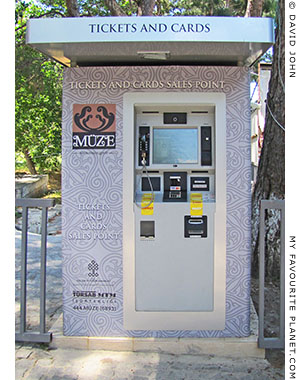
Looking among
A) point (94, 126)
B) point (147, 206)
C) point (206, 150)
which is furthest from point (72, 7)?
point (147, 206)

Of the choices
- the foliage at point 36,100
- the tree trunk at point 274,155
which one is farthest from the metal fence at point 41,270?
the foliage at point 36,100

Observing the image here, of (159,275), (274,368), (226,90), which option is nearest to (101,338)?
(159,275)

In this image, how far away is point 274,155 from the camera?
15.7ft

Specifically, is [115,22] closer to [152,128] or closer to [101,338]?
[152,128]

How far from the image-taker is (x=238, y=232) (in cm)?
316

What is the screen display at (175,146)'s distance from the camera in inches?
125

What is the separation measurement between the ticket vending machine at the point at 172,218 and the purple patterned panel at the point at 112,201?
74mm

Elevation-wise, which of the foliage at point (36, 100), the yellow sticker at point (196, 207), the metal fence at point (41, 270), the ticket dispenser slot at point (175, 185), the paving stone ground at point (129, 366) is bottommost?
the paving stone ground at point (129, 366)

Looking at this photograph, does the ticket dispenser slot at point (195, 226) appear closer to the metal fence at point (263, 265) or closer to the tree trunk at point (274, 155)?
the metal fence at point (263, 265)

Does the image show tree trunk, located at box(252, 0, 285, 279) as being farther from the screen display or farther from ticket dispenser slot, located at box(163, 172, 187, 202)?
ticket dispenser slot, located at box(163, 172, 187, 202)

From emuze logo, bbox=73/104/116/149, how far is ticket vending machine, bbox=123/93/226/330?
0.42 ft

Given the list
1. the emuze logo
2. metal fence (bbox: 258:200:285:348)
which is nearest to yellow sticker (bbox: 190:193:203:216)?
metal fence (bbox: 258:200:285:348)

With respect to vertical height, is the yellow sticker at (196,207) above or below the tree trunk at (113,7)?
below

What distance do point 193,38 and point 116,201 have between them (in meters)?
1.34
